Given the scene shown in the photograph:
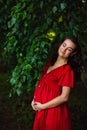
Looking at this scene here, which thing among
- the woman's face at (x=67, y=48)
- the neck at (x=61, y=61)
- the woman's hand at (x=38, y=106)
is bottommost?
the woman's hand at (x=38, y=106)

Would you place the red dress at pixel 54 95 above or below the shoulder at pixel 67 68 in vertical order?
below

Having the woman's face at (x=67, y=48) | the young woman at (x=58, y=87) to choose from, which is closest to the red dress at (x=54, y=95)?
the young woman at (x=58, y=87)

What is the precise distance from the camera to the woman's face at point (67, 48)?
291 cm

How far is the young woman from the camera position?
2934 millimetres

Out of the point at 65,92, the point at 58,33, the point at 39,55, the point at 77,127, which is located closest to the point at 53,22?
the point at 58,33

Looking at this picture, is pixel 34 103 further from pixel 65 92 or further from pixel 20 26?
pixel 20 26

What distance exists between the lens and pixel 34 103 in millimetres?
3125

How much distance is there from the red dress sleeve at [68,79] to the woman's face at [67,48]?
15 centimetres

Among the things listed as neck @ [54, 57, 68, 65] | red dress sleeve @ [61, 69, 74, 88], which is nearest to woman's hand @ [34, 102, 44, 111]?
red dress sleeve @ [61, 69, 74, 88]

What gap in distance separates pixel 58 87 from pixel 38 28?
66 centimetres

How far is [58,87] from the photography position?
3000 mm

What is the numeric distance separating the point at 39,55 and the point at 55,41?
0.20 meters

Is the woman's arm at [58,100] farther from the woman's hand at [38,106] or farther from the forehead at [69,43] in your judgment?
→ the forehead at [69,43]

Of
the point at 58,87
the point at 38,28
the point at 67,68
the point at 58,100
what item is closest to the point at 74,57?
the point at 67,68
